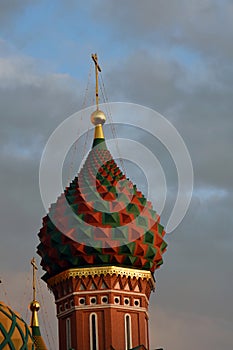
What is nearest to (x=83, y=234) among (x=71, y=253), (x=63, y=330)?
(x=71, y=253)

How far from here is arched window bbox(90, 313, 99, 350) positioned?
149 ft

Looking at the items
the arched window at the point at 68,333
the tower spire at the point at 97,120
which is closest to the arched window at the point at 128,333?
the arched window at the point at 68,333

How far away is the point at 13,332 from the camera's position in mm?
40844

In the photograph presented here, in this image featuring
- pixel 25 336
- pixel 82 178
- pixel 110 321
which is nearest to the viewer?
pixel 25 336

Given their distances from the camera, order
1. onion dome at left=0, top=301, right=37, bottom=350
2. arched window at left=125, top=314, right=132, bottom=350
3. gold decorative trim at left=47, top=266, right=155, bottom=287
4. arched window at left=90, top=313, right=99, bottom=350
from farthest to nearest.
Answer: gold decorative trim at left=47, top=266, right=155, bottom=287
arched window at left=125, top=314, right=132, bottom=350
arched window at left=90, top=313, right=99, bottom=350
onion dome at left=0, top=301, right=37, bottom=350

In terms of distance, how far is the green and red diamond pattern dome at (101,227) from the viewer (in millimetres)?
46000

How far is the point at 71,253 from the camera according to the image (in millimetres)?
46125

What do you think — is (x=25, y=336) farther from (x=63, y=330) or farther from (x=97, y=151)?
(x=97, y=151)

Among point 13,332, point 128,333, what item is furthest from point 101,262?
point 13,332

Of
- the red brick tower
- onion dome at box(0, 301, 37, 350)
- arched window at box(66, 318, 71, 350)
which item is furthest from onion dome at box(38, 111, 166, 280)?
onion dome at box(0, 301, 37, 350)

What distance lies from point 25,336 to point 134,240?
713 cm

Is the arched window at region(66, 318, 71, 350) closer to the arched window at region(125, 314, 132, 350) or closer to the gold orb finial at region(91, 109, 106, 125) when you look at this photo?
the arched window at region(125, 314, 132, 350)

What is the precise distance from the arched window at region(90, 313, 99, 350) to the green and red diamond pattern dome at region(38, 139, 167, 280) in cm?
205

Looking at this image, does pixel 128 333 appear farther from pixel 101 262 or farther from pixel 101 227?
pixel 101 227
